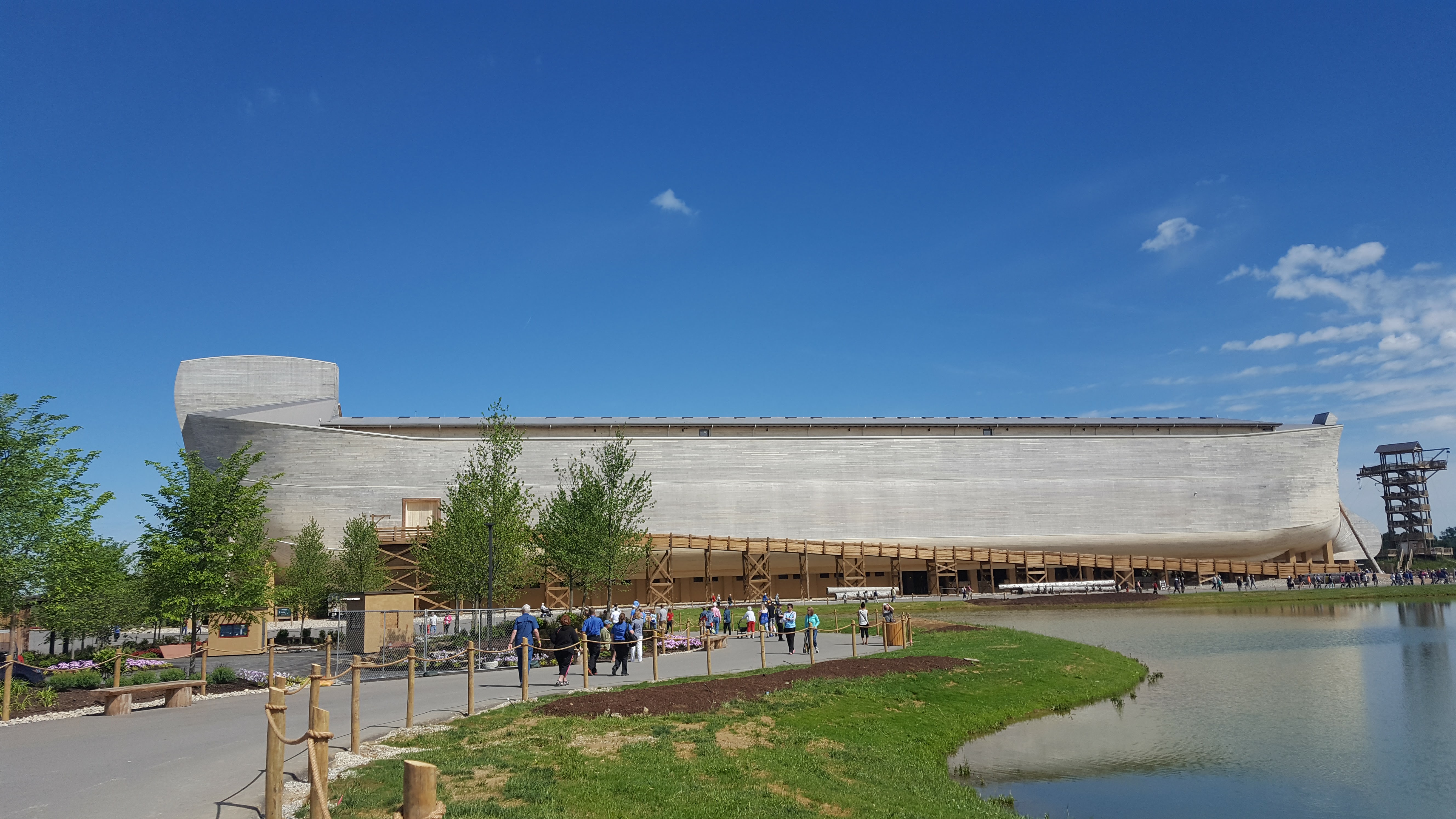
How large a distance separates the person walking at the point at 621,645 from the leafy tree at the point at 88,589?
511 inches

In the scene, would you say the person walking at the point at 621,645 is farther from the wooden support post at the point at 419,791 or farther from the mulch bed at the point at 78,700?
the wooden support post at the point at 419,791

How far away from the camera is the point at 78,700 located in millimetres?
19453

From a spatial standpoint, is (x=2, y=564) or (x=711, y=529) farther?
(x=711, y=529)

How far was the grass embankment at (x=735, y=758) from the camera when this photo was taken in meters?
9.84

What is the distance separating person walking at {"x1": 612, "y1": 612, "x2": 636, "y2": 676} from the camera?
22422mm

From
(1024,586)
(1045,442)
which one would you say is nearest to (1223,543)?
(1045,442)

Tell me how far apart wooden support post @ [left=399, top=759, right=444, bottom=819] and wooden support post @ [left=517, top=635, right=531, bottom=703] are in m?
10.6

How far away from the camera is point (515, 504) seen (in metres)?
40.7

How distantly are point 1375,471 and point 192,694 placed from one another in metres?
136

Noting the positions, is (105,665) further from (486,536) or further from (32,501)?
(486,536)

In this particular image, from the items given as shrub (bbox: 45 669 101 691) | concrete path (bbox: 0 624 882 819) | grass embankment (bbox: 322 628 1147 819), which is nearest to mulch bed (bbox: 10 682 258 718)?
shrub (bbox: 45 669 101 691)

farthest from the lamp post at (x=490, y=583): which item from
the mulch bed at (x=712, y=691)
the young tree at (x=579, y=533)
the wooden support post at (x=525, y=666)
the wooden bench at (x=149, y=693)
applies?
the mulch bed at (x=712, y=691)

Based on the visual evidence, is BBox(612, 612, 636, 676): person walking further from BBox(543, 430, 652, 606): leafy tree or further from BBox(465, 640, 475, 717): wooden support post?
BBox(543, 430, 652, 606): leafy tree

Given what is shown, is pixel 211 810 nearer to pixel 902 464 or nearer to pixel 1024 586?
pixel 1024 586
